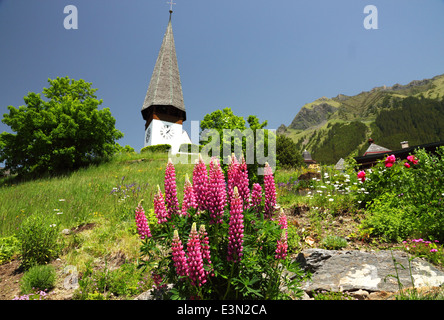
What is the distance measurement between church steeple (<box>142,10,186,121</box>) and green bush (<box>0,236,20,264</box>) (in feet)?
102

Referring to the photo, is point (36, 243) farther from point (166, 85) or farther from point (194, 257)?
point (166, 85)

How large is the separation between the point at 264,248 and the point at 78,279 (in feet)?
13.1

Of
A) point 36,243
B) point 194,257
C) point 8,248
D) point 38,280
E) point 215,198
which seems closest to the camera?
point 194,257

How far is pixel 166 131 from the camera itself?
3566 cm

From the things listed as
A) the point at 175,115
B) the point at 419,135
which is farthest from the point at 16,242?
the point at 419,135

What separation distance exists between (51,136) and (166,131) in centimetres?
1951

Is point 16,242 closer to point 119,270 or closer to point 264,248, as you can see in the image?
point 119,270

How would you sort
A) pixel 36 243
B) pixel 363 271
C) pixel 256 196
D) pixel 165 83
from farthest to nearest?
1. pixel 165 83
2. pixel 36 243
3. pixel 363 271
4. pixel 256 196

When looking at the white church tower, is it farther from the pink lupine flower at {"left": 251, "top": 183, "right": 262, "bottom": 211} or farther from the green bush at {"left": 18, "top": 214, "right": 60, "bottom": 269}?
the pink lupine flower at {"left": 251, "top": 183, "right": 262, "bottom": 211}

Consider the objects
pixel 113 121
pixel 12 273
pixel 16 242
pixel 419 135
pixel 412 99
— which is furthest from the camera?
pixel 412 99

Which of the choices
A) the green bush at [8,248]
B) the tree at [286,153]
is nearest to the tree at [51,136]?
the green bush at [8,248]

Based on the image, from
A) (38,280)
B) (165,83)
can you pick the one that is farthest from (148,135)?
(38,280)

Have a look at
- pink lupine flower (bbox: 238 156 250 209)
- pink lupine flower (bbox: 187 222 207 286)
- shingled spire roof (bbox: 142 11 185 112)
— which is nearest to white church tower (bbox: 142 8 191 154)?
shingled spire roof (bbox: 142 11 185 112)
